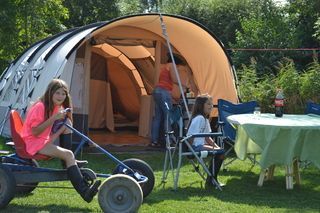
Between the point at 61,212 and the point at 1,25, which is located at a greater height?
the point at 1,25

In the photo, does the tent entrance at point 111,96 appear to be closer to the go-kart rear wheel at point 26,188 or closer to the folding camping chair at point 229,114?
the folding camping chair at point 229,114

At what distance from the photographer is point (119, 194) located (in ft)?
14.6

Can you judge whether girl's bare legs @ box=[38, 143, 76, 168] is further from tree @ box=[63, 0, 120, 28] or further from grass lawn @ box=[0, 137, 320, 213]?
tree @ box=[63, 0, 120, 28]

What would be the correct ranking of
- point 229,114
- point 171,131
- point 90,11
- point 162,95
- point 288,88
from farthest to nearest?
1. point 90,11
2. point 288,88
3. point 162,95
4. point 229,114
5. point 171,131

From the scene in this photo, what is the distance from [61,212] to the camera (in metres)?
4.64

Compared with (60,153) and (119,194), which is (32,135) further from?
(119,194)

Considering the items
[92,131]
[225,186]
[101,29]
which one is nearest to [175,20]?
[101,29]

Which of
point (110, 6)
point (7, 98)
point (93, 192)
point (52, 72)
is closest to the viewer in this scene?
point (93, 192)

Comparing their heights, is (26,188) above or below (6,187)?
below

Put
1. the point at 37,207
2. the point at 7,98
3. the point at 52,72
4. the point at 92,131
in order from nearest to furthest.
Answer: the point at 37,207
the point at 52,72
the point at 7,98
the point at 92,131

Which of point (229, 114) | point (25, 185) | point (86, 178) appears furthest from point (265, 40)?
point (86, 178)

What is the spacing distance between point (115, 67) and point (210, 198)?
6337mm

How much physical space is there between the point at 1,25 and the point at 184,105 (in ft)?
20.9

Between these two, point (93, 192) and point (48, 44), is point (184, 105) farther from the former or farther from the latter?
point (93, 192)
